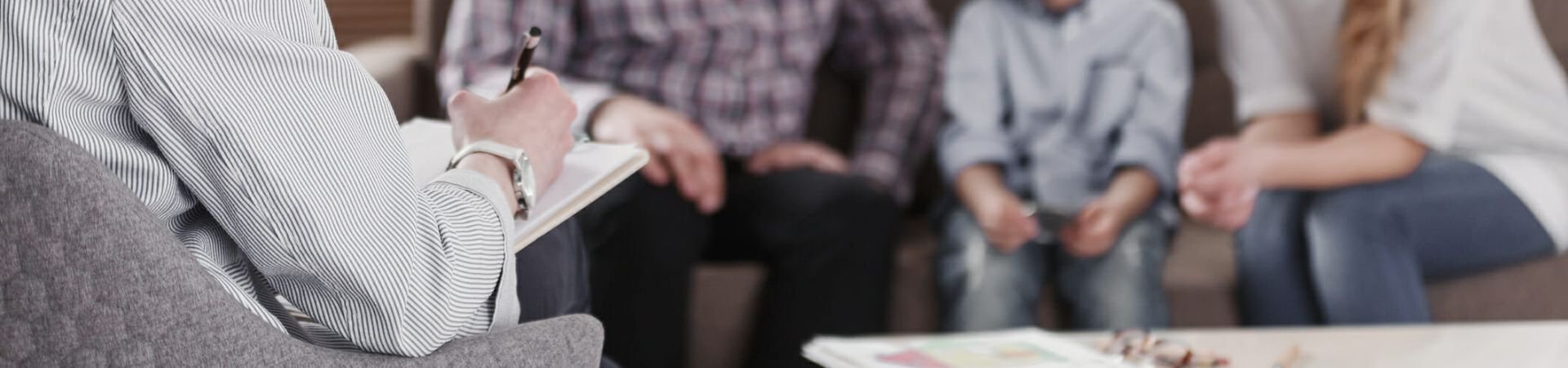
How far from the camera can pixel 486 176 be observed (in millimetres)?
733

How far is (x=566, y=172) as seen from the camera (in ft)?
2.76

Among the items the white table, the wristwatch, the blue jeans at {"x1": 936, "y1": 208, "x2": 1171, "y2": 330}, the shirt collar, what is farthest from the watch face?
the shirt collar

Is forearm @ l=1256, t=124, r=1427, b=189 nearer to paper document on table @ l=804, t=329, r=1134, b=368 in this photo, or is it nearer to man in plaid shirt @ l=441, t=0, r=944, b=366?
man in plaid shirt @ l=441, t=0, r=944, b=366

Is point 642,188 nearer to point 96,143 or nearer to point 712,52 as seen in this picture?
point 712,52

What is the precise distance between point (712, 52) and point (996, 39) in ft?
1.22

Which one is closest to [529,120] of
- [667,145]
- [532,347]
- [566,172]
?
[566,172]

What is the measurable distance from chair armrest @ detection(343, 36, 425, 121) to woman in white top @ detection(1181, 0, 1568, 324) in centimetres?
101

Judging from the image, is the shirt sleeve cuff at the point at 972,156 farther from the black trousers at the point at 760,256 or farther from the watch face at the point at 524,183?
the watch face at the point at 524,183

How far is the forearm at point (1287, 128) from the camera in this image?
5.18 ft

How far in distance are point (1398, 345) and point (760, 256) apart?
76 centimetres

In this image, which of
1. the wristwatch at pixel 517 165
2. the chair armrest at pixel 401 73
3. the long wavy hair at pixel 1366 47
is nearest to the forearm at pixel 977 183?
the long wavy hair at pixel 1366 47

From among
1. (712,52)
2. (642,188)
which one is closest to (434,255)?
(642,188)

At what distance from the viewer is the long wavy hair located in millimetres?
1454

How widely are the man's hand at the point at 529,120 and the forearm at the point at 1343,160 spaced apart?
970 mm
